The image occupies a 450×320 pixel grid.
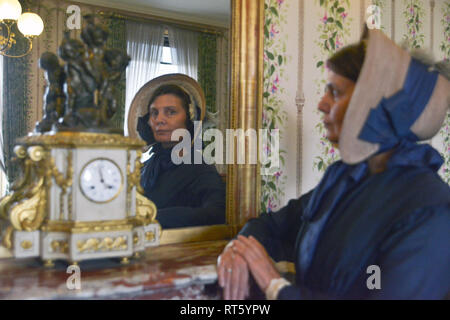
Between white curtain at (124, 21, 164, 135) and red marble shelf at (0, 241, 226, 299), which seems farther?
white curtain at (124, 21, 164, 135)

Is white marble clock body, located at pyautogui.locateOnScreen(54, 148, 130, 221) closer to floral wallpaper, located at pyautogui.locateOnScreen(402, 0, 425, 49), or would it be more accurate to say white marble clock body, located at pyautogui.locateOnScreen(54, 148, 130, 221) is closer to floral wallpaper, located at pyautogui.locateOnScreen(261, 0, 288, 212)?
floral wallpaper, located at pyautogui.locateOnScreen(261, 0, 288, 212)

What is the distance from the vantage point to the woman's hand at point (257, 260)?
1.25 m

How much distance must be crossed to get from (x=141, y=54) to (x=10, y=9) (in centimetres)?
39

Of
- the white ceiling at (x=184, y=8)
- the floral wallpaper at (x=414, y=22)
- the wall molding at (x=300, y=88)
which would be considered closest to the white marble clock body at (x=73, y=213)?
the white ceiling at (x=184, y=8)

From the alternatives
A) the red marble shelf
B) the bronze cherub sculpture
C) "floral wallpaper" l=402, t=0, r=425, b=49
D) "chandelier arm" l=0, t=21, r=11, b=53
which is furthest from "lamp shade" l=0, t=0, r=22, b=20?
"floral wallpaper" l=402, t=0, r=425, b=49

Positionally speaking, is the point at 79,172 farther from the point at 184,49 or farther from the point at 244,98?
the point at 244,98

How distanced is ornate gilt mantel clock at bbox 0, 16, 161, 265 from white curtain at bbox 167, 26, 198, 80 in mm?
238

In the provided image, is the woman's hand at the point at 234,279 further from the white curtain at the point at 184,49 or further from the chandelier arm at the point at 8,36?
the chandelier arm at the point at 8,36

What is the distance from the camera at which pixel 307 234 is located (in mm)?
1336

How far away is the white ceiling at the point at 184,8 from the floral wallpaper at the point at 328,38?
49 cm

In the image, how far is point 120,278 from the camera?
1170mm

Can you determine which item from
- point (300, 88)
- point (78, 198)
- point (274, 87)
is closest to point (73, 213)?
point (78, 198)

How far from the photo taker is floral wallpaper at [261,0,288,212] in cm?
182
